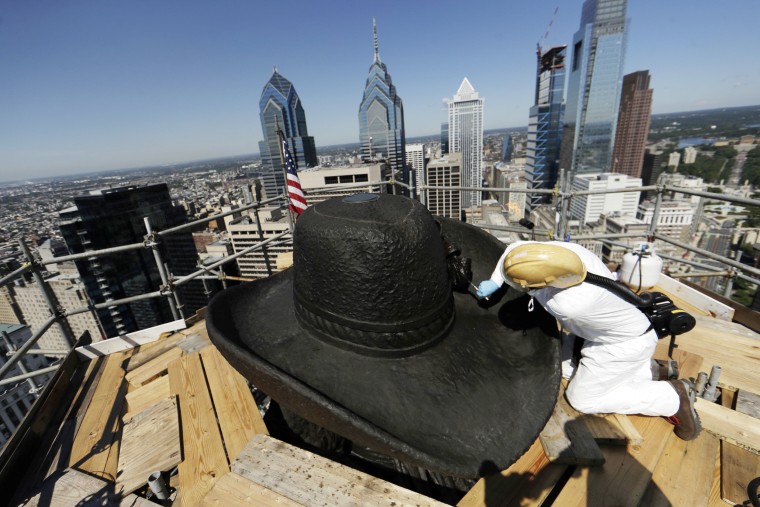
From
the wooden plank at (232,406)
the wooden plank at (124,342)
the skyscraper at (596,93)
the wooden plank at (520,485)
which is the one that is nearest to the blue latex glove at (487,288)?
the wooden plank at (520,485)

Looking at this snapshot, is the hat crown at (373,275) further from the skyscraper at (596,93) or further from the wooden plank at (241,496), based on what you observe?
the skyscraper at (596,93)

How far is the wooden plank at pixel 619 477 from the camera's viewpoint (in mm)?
1893

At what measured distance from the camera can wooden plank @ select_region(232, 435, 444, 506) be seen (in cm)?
180

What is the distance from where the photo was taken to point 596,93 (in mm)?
80312

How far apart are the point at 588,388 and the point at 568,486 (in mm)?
811

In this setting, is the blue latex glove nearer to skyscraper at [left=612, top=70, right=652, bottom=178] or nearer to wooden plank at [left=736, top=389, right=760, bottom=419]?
wooden plank at [left=736, top=389, right=760, bottom=419]

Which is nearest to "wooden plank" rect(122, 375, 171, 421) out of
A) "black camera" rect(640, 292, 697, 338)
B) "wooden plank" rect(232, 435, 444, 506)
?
"wooden plank" rect(232, 435, 444, 506)

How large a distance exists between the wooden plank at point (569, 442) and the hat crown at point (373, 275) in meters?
1.15

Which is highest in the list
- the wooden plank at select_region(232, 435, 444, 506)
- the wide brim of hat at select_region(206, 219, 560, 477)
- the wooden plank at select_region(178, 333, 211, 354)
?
the wide brim of hat at select_region(206, 219, 560, 477)

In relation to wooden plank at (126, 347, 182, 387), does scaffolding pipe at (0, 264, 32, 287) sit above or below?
above

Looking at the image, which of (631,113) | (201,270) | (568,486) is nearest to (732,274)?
(568,486)

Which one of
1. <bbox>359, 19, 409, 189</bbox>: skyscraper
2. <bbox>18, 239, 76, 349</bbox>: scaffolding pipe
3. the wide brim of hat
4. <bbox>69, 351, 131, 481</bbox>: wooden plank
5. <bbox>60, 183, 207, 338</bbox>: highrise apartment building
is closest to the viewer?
the wide brim of hat

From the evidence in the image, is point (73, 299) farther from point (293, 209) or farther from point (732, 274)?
point (732, 274)

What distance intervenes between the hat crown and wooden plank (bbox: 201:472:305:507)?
37.5 inches
